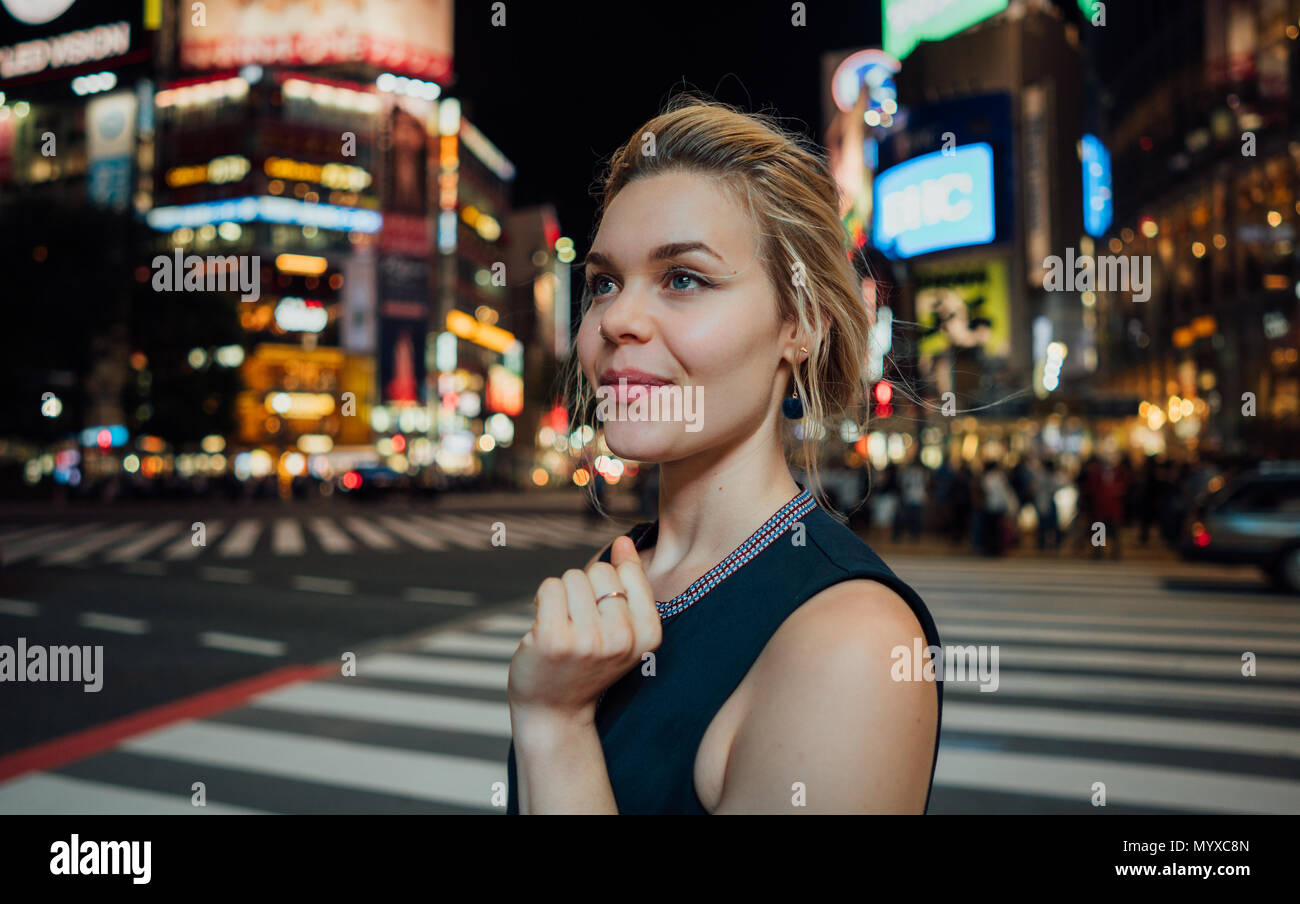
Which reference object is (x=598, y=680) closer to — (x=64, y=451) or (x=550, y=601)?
(x=550, y=601)

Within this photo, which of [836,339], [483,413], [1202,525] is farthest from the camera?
[483,413]

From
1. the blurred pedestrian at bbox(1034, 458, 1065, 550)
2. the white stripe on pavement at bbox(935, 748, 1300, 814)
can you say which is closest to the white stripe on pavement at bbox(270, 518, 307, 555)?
the blurred pedestrian at bbox(1034, 458, 1065, 550)

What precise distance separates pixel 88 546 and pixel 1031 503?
20550mm

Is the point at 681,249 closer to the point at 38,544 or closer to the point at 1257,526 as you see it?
the point at 1257,526

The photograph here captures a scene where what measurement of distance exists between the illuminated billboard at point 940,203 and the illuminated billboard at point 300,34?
2259 inches

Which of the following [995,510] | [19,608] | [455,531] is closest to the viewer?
[19,608]

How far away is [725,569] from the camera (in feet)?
4.33

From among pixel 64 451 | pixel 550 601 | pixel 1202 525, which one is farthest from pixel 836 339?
pixel 64 451

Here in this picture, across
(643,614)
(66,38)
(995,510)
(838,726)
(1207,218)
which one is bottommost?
(995,510)

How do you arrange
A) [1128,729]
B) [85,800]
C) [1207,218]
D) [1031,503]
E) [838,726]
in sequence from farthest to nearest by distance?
[1207,218]
[1031,503]
[1128,729]
[85,800]
[838,726]

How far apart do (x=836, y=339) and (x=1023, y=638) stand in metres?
8.59

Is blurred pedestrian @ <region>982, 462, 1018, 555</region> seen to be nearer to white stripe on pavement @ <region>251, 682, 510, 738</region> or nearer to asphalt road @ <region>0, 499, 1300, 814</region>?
asphalt road @ <region>0, 499, 1300, 814</region>

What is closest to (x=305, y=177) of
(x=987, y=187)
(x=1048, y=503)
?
(x=987, y=187)
